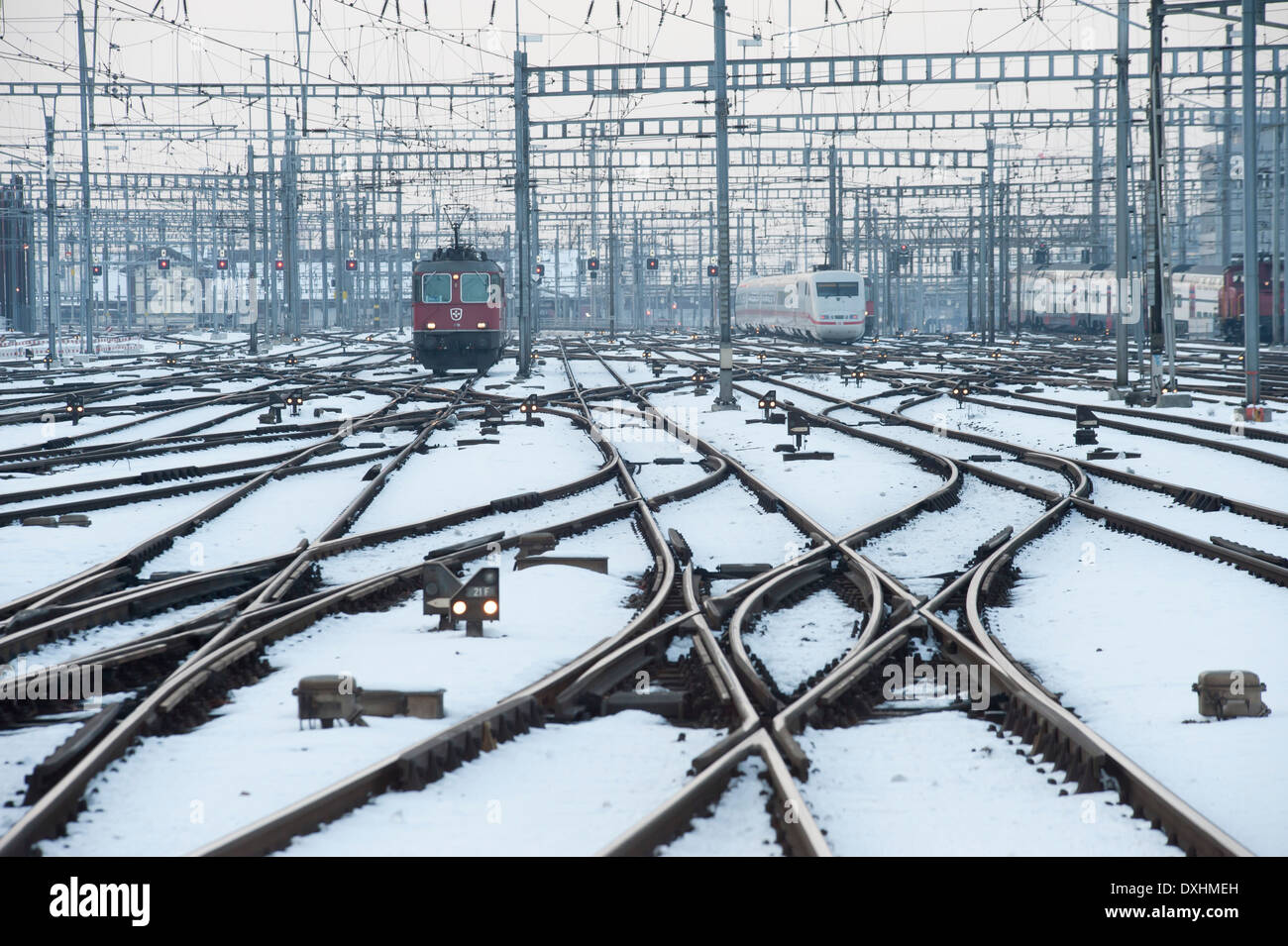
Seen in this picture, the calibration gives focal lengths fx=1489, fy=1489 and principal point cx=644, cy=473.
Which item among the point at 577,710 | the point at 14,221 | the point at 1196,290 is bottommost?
the point at 577,710

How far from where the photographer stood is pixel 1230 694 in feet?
21.3

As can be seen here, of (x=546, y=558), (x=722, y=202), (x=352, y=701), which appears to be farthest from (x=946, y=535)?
(x=722, y=202)

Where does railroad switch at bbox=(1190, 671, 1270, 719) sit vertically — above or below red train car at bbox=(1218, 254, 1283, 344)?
below

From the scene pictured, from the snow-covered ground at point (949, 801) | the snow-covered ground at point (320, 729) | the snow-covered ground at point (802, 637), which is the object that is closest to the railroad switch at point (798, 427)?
the snow-covered ground at point (320, 729)

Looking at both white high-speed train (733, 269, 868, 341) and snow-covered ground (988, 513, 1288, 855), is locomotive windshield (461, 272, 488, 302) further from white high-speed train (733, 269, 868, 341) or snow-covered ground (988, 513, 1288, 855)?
snow-covered ground (988, 513, 1288, 855)

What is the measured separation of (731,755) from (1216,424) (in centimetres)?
1686

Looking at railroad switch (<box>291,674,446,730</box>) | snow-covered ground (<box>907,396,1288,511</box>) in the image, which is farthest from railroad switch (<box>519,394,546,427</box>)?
railroad switch (<box>291,674,446,730</box>)

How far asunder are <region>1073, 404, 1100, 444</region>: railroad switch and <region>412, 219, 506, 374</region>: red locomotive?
60.8 ft

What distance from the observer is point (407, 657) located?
25.3 ft

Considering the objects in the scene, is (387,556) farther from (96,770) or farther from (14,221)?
(14,221)

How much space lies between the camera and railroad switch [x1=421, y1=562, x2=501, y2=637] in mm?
8211

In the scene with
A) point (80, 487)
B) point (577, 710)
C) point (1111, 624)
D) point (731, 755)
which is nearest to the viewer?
point (731, 755)

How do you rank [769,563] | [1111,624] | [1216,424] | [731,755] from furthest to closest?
[1216,424], [769,563], [1111,624], [731,755]

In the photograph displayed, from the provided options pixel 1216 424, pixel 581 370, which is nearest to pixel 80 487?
pixel 1216 424
